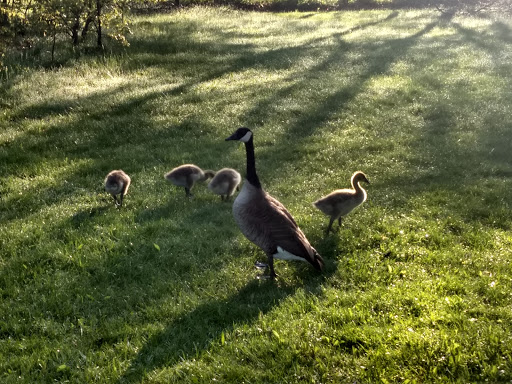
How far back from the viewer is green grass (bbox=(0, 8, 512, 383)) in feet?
17.9

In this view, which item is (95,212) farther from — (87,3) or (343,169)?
(87,3)

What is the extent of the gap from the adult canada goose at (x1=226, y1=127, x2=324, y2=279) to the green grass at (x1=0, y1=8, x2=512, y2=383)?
1.65ft

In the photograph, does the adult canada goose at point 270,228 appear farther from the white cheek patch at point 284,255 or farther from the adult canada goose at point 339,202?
the adult canada goose at point 339,202

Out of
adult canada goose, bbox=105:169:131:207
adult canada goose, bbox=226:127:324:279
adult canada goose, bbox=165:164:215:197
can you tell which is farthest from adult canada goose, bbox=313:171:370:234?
adult canada goose, bbox=105:169:131:207

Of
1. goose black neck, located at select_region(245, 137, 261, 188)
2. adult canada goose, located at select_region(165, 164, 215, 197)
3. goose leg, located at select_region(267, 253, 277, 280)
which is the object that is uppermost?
goose black neck, located at select_region(245, 137, 261, 188)

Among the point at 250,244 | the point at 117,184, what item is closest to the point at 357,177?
the point at 250,244

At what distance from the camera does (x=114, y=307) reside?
6582 mm

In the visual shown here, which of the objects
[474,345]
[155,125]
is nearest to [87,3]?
[155,125]

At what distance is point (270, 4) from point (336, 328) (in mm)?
42918

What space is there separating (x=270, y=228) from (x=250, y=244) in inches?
55.5

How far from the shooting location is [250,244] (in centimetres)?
791

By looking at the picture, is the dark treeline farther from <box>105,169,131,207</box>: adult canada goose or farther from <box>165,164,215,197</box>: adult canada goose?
<box>165,164,215,197</box>: adult canada goose

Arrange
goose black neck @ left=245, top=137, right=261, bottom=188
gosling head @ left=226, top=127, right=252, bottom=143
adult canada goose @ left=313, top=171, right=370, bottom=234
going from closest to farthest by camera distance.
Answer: goose black neck @ left=245, top=137, right=261, bottom=188 < gosling head @ left=226, top=127, right=252, bottom=143 < adult canada goose @ left=313, top=171, right=370, bottom=234

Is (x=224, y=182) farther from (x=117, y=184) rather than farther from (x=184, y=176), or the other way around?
(x=117, y=184)
